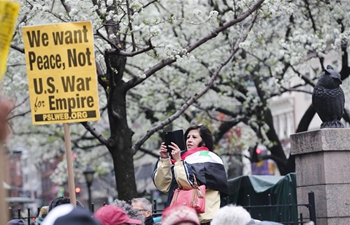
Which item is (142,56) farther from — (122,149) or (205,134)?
(205,134)

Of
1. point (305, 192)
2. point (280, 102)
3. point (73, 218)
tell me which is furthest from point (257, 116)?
point (280, 102)

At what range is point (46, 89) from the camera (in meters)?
8.95

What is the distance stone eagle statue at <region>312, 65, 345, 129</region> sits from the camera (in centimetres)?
1291

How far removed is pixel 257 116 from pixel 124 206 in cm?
1437

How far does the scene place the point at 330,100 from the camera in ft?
42.5

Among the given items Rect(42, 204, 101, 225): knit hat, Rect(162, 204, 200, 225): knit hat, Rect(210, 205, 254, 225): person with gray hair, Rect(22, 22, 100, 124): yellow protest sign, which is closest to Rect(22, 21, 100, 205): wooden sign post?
Rect(22, 22, 100, 124): yellow protest sign

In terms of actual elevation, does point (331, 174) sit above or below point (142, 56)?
below

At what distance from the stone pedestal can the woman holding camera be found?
2722 mm

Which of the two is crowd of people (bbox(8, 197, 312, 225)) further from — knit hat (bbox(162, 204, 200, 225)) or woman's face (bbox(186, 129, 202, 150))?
woman's face (bbox(186, 129, 202, 150))

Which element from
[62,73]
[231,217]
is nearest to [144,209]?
[62,73]

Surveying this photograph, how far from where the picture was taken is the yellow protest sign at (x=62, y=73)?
8805 mm

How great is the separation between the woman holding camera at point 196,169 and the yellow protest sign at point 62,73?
1.45 meters

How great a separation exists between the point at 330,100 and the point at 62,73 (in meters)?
5.29

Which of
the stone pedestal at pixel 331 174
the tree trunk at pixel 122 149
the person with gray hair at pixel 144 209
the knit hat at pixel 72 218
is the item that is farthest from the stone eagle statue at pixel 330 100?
the knit hat at pixel 72 218
